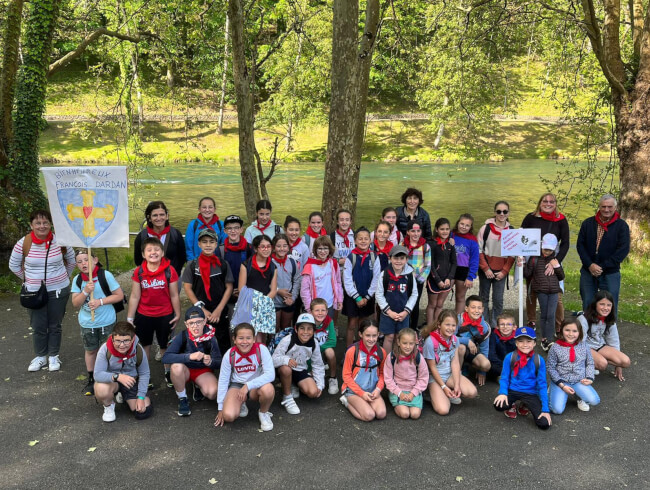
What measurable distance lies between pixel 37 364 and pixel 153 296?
5.79ft

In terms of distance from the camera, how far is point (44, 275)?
571 cm

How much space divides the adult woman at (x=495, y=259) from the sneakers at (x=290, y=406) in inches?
127

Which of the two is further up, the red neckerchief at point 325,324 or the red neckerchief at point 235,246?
the red neckerchief at point 235,246

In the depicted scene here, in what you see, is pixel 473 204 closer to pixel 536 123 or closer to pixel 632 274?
pixel 632 274

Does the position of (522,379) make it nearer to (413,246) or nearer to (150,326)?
(413,246)

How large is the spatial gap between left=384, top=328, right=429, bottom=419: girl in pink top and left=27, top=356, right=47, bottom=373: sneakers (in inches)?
158

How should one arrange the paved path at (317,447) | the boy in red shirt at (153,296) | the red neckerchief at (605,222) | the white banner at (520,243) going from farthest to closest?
the red neckerchief at (605,222), the white banner at (520,243), the boy in red shirt at (153,296), the paved path at (317,447)

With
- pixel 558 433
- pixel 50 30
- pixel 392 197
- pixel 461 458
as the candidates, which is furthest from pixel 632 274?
pixel 392 197

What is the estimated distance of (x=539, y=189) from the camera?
24797 mm

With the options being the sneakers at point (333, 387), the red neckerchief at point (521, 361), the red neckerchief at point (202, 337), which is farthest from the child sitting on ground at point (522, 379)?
the red neckerchief at point (202, 337)

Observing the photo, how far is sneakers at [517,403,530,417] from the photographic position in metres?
4.85

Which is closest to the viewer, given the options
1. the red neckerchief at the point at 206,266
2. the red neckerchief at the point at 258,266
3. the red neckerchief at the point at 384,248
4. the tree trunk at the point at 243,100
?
the red neckerchief at the point at 206,266

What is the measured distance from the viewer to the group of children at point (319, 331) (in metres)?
4.81

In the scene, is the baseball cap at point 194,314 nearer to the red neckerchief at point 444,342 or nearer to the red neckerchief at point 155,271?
the red neckerchief at point 155,271
